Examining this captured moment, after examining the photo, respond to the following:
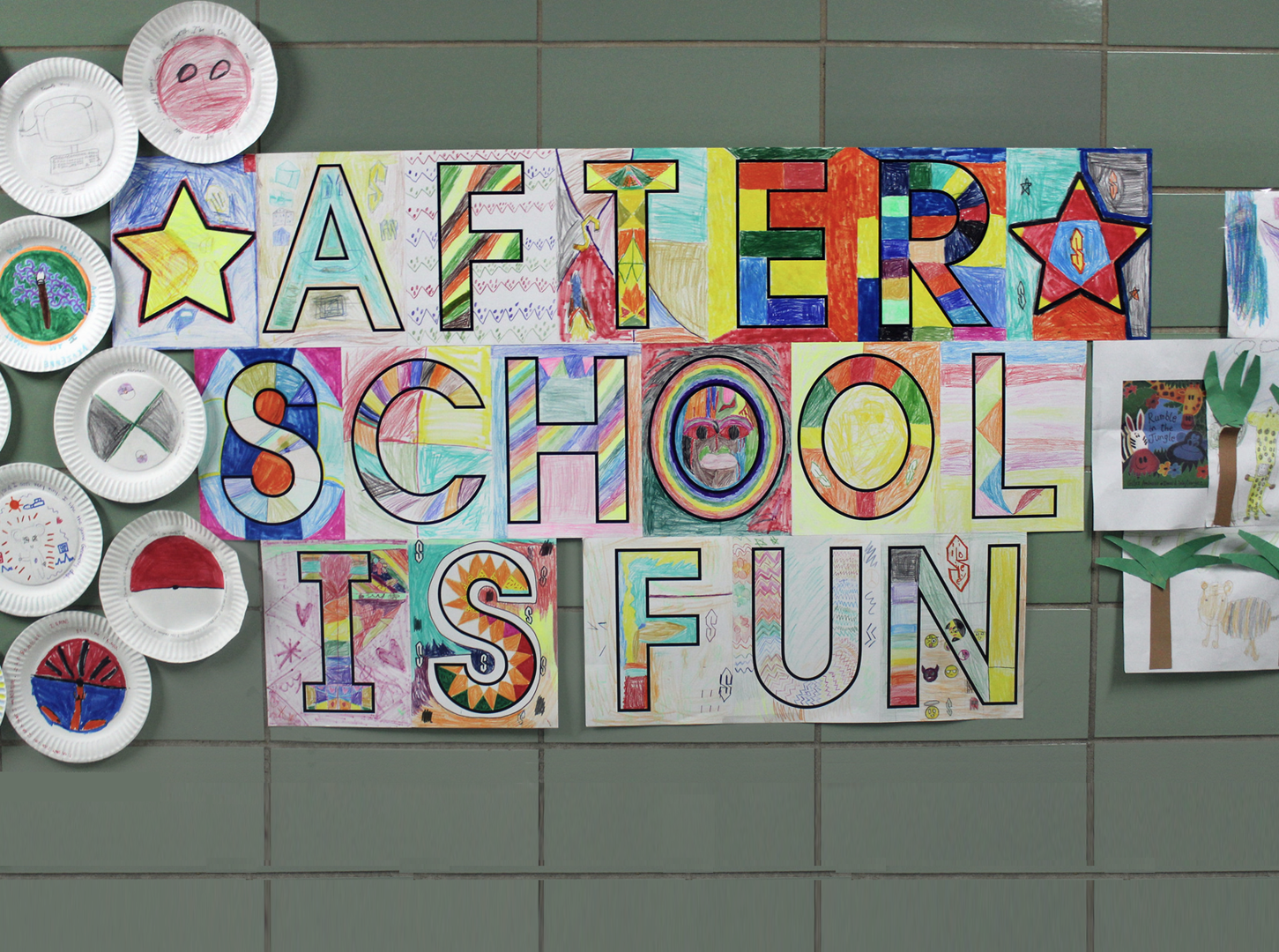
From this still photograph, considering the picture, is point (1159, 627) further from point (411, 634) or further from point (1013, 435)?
point (411, 634)

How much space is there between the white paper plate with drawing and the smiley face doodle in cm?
61

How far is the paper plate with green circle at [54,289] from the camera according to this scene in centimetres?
113

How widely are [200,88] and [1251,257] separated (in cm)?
171

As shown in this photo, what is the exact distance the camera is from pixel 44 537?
1.15m

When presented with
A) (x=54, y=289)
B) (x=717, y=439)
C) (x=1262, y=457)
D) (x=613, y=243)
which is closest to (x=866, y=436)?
(x=717, y=439)

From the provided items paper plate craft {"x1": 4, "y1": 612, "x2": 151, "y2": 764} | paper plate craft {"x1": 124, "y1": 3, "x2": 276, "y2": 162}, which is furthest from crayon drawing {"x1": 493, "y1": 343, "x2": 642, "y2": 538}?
paper plate craft {"x1": 4, "y1": 612, "x2": 151, "y2": 764}

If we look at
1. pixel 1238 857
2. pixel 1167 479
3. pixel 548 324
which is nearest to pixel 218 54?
pixel 548 324

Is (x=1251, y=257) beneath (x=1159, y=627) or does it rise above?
above

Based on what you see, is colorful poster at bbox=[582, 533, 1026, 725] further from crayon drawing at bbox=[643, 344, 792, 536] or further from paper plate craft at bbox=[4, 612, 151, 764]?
paper plate craft at bbox=[4, 612, 151, 764]

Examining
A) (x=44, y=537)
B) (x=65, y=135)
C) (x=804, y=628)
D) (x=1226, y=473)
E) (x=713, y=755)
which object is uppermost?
(x=65, y=135)

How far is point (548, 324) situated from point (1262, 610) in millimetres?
1269

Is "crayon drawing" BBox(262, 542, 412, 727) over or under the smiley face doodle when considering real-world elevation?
under

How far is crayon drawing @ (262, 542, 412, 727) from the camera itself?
1151 millimetres

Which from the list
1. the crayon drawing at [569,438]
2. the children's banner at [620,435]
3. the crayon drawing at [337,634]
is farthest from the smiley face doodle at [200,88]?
the crayon drawing at [337,634]
